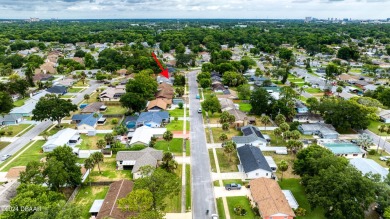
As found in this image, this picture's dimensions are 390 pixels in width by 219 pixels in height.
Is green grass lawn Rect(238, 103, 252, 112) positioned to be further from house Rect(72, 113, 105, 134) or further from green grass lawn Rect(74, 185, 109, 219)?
green grass lawn Rect(74, 185, 109, 219)

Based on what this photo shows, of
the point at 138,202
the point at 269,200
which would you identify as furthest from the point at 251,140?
the point at 138,202

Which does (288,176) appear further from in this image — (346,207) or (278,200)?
(346,207)

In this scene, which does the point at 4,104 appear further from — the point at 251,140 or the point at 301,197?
the point at 301,197

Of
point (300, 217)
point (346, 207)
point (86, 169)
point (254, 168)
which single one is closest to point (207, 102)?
point (254, 168)

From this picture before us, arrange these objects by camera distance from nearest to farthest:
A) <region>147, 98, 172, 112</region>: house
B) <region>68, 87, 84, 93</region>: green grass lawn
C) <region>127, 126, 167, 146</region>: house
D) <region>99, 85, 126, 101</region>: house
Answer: <region>127, 126, 167, 146</region>: house, <region>147, 98, 172, 112</region>: house, <region>99, 85, 126, 101</region>: house, <region>68, 87, 84, 93</region>: green grass lawn

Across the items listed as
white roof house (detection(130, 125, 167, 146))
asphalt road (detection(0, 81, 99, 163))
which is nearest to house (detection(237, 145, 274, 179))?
white roof house (detection(130, 125, 167, 146))

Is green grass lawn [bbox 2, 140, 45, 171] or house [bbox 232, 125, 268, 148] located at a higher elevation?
house [bbox 232, 125, 268, 148]
